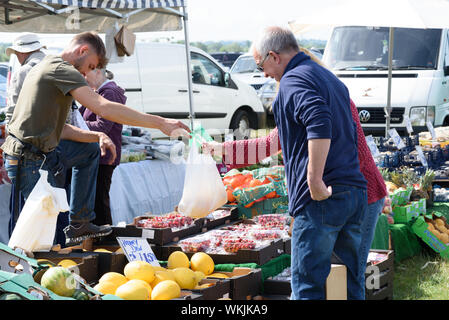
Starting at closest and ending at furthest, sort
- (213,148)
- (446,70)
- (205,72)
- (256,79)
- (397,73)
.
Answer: (213,148), (397,73), (446,70), (205,72), (256,79)

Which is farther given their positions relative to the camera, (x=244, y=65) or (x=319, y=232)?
(x=244, y=65)

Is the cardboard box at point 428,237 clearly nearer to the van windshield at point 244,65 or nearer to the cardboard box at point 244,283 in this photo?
the cardboard box at point 244,283

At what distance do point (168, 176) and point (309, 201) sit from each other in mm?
4084

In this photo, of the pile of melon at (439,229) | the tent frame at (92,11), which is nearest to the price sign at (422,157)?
the pile of melon at (439,229)

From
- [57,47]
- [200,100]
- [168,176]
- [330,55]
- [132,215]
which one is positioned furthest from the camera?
[200,100]

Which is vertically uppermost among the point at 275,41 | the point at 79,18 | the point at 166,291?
the point at 79,18

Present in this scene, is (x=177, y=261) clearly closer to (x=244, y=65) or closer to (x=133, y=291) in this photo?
(x=133, y=291)

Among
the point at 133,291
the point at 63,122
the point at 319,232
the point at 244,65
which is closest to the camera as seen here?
the point at 319,232

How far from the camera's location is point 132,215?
20.2ft

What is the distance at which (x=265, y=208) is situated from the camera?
18.1ft

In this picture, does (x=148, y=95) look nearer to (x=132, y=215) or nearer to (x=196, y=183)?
(x=132, y=215)

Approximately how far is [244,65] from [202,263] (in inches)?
544

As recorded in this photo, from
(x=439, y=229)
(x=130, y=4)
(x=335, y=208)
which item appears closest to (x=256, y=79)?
(x=130, y=4)
